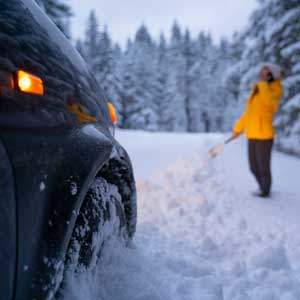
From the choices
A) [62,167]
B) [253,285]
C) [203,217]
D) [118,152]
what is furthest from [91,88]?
[203,217]

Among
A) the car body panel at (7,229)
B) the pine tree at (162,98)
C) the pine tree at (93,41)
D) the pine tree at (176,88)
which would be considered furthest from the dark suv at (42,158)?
the pine tree at (176,88)

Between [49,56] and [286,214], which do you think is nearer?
[49,56]

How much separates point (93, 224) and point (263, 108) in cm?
435

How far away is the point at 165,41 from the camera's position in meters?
57.6

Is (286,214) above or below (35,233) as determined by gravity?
below

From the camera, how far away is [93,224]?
54.0 inches

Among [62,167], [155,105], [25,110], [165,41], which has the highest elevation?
[165,41]

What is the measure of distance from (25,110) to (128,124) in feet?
136

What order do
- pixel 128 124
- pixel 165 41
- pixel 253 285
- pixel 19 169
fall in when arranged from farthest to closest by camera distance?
pixel 165 41
pixel 128 124
pixel 253 285
pixel 19 169

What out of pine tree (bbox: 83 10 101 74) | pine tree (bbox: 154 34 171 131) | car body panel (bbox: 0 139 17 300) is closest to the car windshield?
car body panel (bbox: 0 139 17 300)

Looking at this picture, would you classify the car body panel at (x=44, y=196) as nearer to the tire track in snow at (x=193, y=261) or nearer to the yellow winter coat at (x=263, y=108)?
the tire track in snow at (x=193, y=261)

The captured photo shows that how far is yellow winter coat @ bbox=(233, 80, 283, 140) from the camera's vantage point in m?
4.99

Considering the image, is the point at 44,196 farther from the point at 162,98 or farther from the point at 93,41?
the point at 162,98

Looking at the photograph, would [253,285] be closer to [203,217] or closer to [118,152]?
[118,152]
